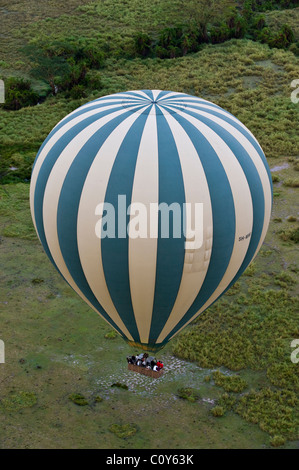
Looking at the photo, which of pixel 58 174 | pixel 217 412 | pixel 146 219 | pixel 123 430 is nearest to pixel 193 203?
pixel 146 219

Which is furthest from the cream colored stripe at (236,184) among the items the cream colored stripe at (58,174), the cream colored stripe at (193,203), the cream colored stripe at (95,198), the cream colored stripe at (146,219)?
the cream colored stripe at (58,174)

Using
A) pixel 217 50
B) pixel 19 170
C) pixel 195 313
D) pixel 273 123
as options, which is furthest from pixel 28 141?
pixel 195 313

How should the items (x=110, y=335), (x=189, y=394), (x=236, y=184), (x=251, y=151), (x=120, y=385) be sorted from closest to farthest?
(x=236, y=184), (x=251, y=151), (x=189, y=394), (x=120, y=385), (x=110, y=335)

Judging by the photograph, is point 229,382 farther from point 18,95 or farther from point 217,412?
point 18,95

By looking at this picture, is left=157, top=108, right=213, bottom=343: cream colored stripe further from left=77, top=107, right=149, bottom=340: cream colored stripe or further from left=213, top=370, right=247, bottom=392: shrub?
left=213, top=370, right=247, bottom=392: shrub
